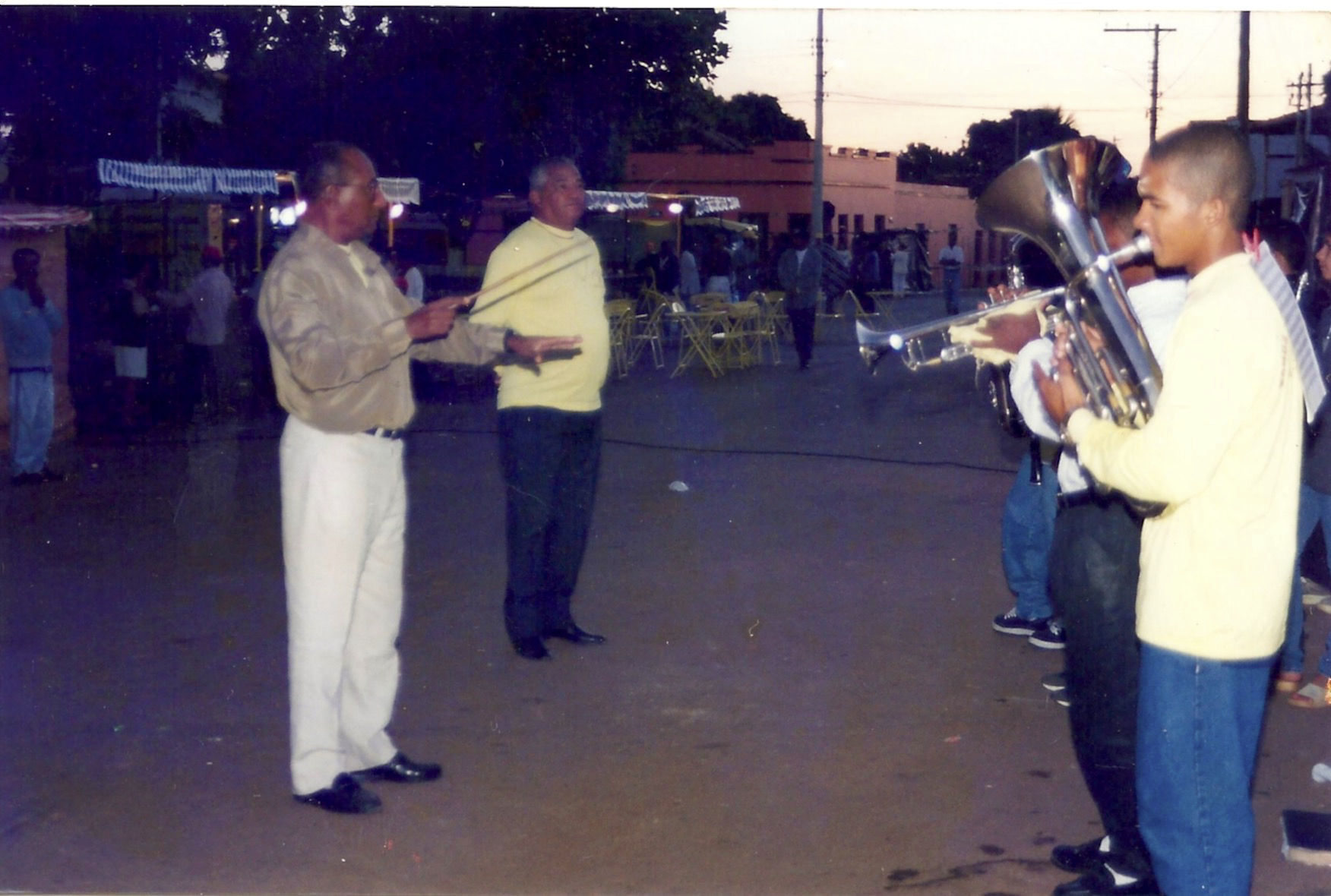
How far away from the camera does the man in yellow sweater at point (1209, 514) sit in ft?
9.08

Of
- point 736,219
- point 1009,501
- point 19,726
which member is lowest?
point 19,726

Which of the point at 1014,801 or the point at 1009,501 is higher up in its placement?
the point at 1009,501

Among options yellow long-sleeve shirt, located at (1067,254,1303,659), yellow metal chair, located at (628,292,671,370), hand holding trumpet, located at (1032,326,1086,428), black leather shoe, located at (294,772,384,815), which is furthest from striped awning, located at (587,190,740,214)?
yellow long-sleeve shirt, located at (1067,254,1303,659)

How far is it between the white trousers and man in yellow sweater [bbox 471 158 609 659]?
4.49ft

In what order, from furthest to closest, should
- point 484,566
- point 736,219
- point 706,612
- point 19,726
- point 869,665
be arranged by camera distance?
point 736,219 < point 484,566 < point 706,612 < point 869,665 < point 19,726

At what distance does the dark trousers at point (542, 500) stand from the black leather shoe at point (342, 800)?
1637 millimetres

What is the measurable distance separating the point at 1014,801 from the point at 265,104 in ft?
57.8

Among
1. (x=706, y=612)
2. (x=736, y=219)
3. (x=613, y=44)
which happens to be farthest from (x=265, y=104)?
(x=736, y=219)

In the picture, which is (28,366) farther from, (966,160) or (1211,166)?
(966,160)

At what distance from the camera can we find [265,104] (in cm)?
1964

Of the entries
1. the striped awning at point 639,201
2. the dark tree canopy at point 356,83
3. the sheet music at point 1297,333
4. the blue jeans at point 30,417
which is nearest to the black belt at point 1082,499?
the sheet music at point 1297,333

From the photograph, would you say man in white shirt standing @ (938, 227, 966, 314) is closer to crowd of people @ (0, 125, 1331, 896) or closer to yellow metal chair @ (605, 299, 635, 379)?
yellow metal chair @ (605, 299, 635, 379)

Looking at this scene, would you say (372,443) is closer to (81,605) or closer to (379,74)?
(81,605)

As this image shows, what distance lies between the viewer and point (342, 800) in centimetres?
428
